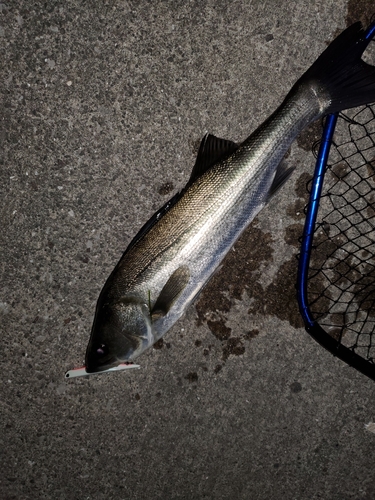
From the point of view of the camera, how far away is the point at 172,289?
6.25ft

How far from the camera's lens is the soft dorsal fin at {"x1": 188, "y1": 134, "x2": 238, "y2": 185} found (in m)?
1.97

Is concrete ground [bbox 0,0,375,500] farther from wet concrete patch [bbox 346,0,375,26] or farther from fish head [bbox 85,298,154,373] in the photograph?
fish head [bbox 85,298,154,373]

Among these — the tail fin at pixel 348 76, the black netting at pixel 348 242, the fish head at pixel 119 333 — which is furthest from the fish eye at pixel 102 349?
the tail fin at pixel 348 76

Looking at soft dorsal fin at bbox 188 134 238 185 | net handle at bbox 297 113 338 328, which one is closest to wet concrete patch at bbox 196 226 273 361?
net handle at bbox 297 113 338 328

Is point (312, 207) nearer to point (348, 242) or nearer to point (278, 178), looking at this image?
point (278, 178)

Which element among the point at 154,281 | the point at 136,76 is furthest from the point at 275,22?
the point at 154,281

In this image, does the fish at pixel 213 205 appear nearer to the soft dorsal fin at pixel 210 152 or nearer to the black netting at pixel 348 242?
the soft dorsal fin at pixel 210 152

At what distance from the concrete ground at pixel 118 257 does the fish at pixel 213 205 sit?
43cm

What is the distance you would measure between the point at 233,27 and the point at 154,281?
1615mm

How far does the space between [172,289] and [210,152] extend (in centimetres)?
72

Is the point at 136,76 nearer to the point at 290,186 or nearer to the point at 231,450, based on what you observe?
the point at 290,186

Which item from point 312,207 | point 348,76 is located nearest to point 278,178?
point 312,207

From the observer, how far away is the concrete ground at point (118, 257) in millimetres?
2318

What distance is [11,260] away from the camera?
2414mm
